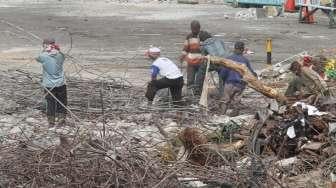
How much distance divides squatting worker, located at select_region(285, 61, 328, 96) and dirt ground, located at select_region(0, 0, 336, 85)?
177 inches

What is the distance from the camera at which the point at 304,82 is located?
1123cm

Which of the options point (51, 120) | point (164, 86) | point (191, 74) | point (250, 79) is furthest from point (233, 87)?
point (51, 120)

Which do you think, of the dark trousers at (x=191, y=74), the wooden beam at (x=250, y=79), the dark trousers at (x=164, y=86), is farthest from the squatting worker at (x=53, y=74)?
the dark trousers at (x=191, y=74)

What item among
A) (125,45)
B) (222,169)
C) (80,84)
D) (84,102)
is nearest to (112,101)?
(84,102)

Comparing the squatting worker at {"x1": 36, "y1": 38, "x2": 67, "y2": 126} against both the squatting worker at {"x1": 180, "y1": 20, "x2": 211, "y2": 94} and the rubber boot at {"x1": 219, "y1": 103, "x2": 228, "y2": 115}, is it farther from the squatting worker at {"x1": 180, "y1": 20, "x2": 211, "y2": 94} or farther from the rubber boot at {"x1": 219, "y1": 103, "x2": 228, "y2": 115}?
the squatting worker at {"x1": 180, "y1": 20, "x2": 211, "y2": 94}

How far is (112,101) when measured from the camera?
A: 11789mm

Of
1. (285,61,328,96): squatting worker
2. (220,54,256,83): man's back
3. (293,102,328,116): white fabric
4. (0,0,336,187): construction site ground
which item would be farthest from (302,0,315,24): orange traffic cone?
(293,102,328,116): white fabric

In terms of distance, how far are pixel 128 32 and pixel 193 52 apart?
40.6 feet

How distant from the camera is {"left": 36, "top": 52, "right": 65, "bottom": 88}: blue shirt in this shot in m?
11.1

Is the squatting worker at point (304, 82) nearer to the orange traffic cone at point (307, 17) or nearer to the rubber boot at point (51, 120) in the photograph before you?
the rubber boot at point (51, 120)

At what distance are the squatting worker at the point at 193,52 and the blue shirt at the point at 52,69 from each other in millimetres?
2792

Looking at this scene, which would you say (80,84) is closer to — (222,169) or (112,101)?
(112,101)

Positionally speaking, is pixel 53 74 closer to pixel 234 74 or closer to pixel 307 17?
pixel 234 74

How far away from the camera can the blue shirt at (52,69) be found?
11117 millimetres
